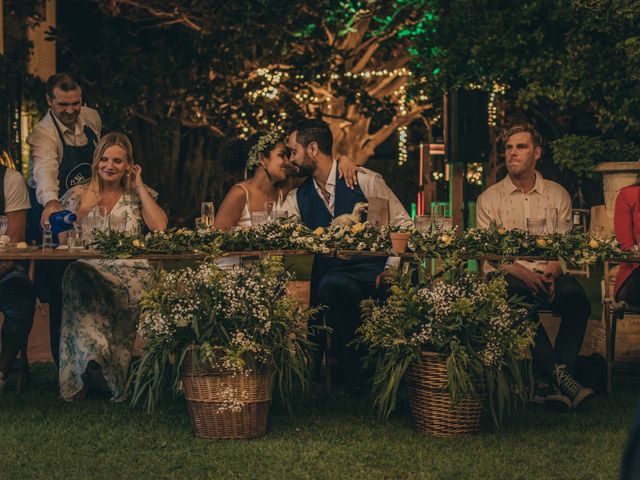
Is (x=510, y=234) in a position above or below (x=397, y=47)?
below

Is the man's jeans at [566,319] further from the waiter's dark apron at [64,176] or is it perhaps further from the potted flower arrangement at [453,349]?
the waiter's dark apron at [64,176]

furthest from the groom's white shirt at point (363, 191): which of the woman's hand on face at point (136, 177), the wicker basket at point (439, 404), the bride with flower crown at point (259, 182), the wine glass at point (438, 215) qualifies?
the wicker basket at point (439, 404)

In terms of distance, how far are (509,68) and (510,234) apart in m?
9.18

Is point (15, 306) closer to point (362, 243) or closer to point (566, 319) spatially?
point (362, 243)

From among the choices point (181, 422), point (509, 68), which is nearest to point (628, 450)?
point (181, 422)

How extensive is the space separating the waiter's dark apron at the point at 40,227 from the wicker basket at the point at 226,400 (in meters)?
1.75

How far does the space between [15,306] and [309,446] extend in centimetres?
210

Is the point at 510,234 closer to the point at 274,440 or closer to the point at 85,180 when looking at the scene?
the point at 274,440

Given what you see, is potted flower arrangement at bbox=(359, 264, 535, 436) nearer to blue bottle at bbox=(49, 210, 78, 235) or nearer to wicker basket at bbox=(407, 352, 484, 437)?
wicker basket at bbox=(407, 352, 484, 437)

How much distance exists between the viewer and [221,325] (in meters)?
5.79

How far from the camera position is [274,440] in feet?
19.4

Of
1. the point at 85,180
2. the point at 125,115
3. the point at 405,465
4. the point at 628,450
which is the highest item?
the point at 125,115

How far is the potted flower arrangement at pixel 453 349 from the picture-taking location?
19.2 feet

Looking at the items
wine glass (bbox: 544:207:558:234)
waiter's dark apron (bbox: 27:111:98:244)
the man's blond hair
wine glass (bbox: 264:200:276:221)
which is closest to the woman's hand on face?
waiter's dark apron (bbox: 27:111:98:244)
